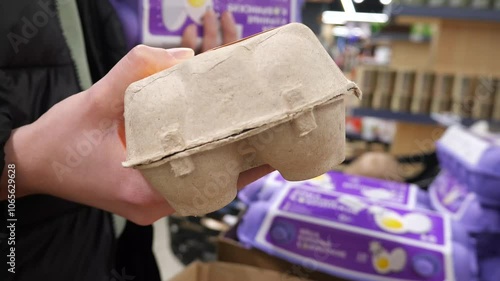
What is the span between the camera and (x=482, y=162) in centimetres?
104

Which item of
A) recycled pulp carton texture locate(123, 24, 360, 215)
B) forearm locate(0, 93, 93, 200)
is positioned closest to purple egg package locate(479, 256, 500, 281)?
recycled pulp carton texture locate(123, 24, 360, 215)

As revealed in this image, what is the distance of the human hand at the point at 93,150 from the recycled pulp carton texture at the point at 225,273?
0.35 meters

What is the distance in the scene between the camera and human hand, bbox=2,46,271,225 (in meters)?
0.36

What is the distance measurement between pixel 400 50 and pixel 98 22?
A: 276 cm

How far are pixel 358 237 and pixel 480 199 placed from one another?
0.33 metres

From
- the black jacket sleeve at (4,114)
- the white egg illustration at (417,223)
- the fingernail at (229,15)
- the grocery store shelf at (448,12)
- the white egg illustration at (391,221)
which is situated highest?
the fingernail at (229,15)

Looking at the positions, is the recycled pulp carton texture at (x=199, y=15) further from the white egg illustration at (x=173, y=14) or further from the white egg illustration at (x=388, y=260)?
the white egg illustration at (x=388, y=260)

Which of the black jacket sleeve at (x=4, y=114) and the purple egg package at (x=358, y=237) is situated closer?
the black jacket sleeve at (x=4, y=114)

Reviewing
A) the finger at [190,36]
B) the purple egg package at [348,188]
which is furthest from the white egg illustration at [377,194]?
the finger at [190,36]

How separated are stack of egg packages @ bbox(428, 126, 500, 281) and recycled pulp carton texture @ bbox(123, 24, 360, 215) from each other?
790mm

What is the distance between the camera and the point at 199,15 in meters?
0.63

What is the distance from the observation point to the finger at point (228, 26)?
65 cm

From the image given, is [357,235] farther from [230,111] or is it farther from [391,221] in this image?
[230,111]

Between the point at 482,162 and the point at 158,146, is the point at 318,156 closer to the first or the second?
the point at 158,146
